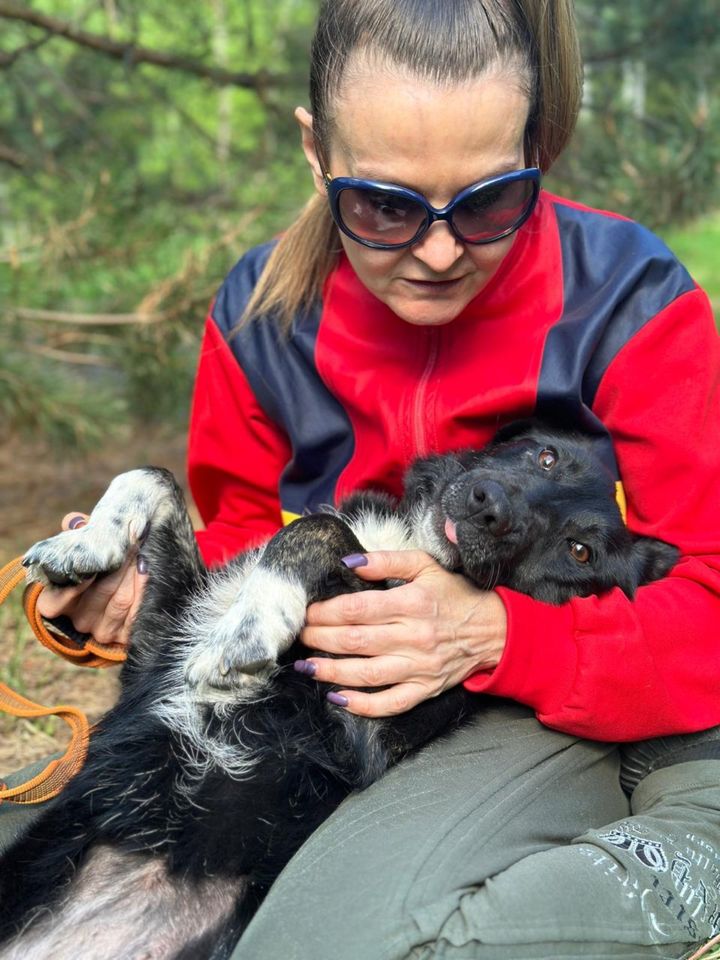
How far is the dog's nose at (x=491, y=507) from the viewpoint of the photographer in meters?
2.81

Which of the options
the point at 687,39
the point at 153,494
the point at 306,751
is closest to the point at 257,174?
the point at 687,39

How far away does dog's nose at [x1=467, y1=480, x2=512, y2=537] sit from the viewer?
2807mm

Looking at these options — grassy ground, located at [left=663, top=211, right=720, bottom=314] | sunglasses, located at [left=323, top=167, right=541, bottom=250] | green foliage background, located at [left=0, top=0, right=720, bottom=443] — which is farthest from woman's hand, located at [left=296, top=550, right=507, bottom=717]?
grassy ground, located at [left=663, top=211, right=720, bottom=314]

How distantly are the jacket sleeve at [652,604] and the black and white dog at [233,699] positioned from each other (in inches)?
5.6

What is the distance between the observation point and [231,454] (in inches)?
138

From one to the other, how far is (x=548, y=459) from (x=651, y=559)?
395 millimetres

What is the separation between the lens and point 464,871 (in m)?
2.22

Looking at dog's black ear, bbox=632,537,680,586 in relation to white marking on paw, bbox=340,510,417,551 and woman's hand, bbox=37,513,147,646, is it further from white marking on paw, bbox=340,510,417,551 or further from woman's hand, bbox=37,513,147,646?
woman's hand, bbox=37,513,147,646

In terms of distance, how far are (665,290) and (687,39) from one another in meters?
3.50

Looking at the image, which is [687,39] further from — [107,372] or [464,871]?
[464,871]

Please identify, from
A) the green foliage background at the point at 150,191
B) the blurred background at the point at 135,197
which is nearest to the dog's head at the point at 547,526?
the blurred background at the point at 135,197

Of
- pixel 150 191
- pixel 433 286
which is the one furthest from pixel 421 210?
pixel 150 191

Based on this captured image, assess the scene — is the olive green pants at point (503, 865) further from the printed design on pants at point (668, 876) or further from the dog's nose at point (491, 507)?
the dog's nose at point (491, 507)

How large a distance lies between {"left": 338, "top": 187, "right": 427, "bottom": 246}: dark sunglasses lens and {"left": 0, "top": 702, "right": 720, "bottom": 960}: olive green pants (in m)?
1.30
